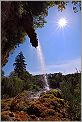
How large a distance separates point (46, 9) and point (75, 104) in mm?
3577

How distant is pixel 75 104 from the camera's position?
7.51m

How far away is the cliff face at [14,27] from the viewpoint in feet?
27.7

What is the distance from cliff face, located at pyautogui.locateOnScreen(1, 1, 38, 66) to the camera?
843 centimetres

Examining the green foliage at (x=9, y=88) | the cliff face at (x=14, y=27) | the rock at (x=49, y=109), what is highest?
the cliff face at (x=14, y=27)

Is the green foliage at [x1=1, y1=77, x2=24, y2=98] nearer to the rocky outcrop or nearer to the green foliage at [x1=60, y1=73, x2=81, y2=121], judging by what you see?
the rocky outcrop

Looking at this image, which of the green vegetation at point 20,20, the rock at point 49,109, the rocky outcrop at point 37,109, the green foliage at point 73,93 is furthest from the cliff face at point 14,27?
the green foliage at point 73,93

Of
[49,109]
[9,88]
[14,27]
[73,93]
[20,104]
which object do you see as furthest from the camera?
[9,88]

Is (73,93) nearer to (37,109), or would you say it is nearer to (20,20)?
(37,109)

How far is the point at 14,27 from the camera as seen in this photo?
9.51m

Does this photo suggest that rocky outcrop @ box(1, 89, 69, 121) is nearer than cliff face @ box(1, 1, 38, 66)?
Yes

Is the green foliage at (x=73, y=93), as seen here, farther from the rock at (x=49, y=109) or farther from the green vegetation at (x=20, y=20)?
the green vegetation at (x=20, y=20)

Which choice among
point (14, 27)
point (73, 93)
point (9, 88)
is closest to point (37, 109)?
point (73, 93)

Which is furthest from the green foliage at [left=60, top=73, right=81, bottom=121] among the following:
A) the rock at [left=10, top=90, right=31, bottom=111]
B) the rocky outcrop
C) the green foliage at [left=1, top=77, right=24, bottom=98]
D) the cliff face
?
the green foliage at [left=1, top=77, right=24, bottom=98]

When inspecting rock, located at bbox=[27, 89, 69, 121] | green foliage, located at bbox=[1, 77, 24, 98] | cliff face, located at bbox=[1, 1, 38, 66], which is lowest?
rock, located at bbox=[27, 89, 69, 121]
